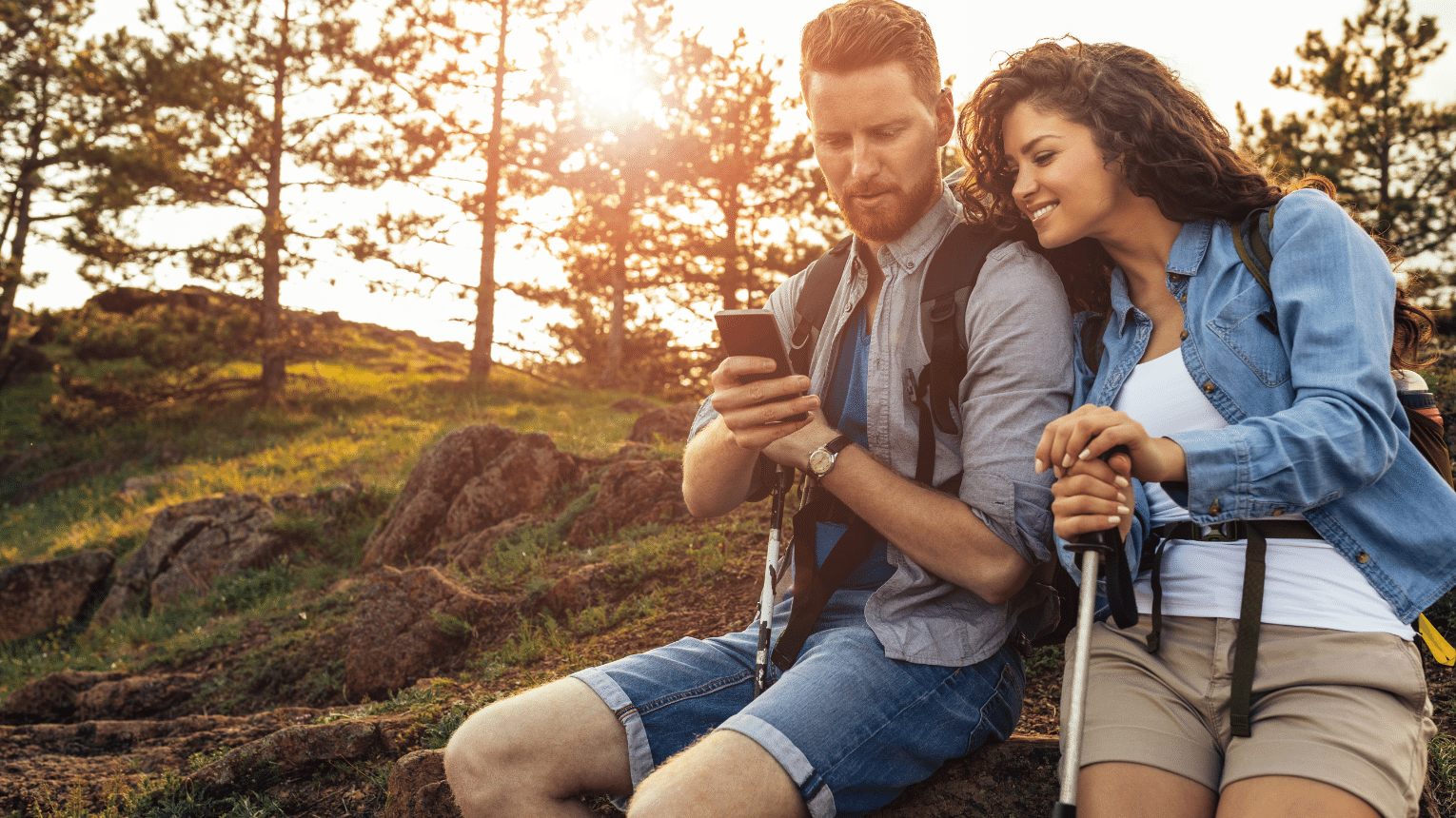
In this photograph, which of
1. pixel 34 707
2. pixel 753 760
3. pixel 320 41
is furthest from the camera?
pixel 320 41

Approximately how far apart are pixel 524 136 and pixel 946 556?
1922cm

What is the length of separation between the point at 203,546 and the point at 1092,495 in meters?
9.45

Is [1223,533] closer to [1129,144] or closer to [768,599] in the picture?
[1129,144]

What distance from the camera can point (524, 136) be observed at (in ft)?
63.6

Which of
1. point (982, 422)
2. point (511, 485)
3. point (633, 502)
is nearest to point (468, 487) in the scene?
point (511, 485)

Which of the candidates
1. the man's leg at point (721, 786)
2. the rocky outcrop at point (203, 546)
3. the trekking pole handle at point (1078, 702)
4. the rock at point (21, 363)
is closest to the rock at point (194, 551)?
the rocky outcrop at point (203, 546)

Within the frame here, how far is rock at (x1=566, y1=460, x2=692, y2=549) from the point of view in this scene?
6359 millimetres

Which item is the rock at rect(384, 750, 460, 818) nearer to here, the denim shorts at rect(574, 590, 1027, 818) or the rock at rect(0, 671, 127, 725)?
the denim shorts at rect(574, 590, 1027, 818)

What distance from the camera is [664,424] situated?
9.45m

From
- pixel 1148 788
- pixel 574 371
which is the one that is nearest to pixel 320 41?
pixel 574 371

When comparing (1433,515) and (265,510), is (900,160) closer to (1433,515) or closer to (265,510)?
(1433,515)

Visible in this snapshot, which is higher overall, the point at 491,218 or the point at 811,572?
the point at 491,218

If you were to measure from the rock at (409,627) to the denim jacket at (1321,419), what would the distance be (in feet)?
13.7

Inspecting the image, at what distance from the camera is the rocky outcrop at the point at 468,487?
294 inches
